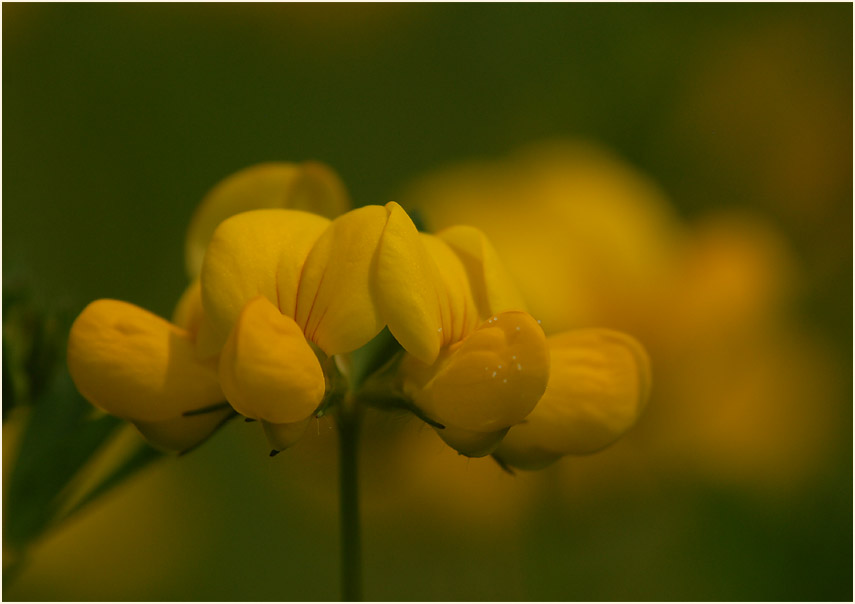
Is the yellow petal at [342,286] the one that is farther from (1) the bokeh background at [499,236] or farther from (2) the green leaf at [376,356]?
(1) the bokeh background at [499,236]

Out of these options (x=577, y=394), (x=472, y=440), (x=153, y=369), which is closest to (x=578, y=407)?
(x=577, y=394)

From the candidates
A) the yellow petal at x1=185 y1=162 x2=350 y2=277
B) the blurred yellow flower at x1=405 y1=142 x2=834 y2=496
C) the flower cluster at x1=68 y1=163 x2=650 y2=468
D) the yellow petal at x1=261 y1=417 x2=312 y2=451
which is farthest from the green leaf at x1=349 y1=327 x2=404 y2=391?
the blurred yellow flower at x1=405 y1=142 x2=834 y2=496

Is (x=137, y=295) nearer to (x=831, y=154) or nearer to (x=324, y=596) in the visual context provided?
(x=324, y=596)

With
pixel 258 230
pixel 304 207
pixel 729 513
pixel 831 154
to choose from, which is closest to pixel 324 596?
pixel 729 513

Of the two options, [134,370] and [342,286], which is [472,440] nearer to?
[342,286]

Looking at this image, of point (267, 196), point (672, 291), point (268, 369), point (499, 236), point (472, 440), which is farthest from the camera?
point (672, 291)

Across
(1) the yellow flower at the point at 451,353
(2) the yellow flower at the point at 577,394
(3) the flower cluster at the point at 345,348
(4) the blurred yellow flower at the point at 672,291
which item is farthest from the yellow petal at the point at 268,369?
(4) the blurred yellow flower at the point at 672,291

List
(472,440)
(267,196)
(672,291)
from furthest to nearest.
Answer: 1. (672,291)
2. (267,196)
3. (472,440)
